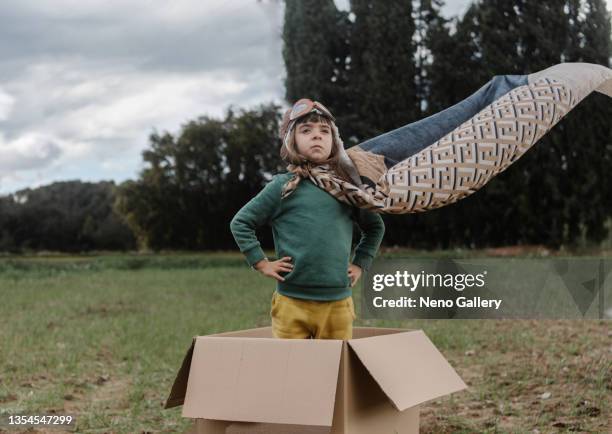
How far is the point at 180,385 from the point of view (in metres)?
2.25

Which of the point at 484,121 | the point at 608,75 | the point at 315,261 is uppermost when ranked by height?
the point at 608,75

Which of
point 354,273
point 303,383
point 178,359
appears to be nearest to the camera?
point 303,383

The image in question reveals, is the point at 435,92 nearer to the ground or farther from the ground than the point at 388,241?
farther from the ground

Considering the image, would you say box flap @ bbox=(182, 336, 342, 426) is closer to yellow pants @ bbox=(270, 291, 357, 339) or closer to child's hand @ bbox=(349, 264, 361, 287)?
yellow pants @ bbox=(270, 291, 357, 339)

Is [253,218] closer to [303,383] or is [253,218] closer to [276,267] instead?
[276,267]

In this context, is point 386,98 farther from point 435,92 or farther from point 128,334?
point 128,334

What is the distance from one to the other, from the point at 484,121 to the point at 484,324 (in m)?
3.81

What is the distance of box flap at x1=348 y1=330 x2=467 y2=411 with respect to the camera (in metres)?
2.00

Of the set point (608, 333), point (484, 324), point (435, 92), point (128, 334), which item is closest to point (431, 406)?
point (608, 333)

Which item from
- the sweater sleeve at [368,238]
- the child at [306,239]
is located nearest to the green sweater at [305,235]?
the child at [306,239]

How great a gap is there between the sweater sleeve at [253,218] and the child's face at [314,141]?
0.49 feet

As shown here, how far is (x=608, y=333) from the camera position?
16.6ft

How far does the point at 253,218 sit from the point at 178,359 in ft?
9.47

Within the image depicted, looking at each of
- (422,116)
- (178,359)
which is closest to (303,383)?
(178,359)
